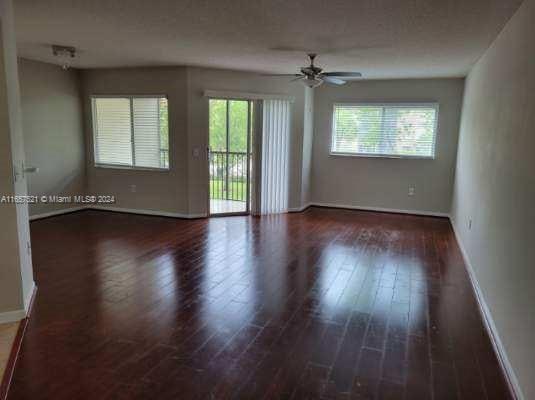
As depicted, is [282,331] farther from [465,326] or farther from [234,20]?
[234,20]

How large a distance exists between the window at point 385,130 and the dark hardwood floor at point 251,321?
2.17 metres

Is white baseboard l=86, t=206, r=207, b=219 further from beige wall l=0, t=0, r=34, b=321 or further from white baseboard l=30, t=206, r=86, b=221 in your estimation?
beige wall l=0, t=0, r=34, b=321

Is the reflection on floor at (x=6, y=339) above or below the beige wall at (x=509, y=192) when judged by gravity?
below

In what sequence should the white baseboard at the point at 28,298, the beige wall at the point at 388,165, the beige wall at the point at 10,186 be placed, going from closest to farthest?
the beige wall at the point at 10,186, the white baseboard at the point at 28,298, the beige wall at the point at 388,165

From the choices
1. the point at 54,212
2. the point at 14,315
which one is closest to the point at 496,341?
the point at 14,315

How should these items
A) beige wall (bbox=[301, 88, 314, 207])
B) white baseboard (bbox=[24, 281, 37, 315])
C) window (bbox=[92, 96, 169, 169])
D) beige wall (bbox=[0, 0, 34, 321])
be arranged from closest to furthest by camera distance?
beige wall (bbox=[0, 0, 34, 321])
white baseboard (bbox=[24, 281, 37, 315])
window (bbox=[92, 96, 169, 169])
beige wall (bbox=[301, 88, 314, 207])

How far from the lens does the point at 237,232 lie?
539 cm

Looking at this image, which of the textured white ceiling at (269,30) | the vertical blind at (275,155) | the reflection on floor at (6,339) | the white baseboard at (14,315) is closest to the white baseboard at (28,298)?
the white baseboard at (14,315)

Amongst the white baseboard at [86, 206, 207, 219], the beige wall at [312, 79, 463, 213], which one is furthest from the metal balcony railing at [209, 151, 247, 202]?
the beige wall at [312, 79, 463, 213]

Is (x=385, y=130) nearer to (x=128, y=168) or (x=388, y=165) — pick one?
(x=388, y=165)

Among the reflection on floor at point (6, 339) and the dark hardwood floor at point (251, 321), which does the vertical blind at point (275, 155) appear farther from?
the reflection on floor at point (6, 339)

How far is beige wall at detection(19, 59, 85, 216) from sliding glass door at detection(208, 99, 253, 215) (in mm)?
2256

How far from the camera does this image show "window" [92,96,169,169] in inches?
240

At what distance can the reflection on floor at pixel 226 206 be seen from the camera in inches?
255
